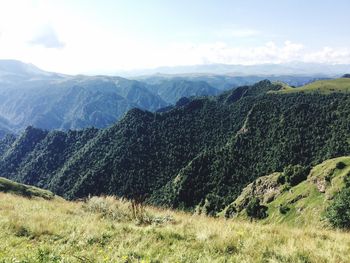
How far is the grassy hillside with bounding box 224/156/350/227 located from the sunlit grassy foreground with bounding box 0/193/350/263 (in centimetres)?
7045

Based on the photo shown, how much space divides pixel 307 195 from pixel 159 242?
94551mm

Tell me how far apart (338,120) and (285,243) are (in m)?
196

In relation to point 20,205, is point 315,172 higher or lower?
lower

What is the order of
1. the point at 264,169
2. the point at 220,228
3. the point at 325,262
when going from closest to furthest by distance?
the point at 325,262, the point at 220,228, the point at 264,169

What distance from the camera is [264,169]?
18075 centimetres

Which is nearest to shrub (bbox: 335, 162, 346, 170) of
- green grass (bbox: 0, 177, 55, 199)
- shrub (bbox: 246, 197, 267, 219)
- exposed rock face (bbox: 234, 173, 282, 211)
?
exposed rock face (bbox: 234, 173, 282, 211)

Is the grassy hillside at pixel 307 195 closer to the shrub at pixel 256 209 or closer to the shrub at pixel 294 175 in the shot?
the shrub at pixel 256 209

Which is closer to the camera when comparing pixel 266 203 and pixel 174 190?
pixel 266 203

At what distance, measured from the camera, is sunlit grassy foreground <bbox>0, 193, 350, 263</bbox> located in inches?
328

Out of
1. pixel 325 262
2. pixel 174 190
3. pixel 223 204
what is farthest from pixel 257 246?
pixel 174 190

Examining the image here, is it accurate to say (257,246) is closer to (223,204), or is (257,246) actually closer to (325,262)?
(325,262)

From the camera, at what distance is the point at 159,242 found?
951 centimetres

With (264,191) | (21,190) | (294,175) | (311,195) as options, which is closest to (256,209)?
(264,191)

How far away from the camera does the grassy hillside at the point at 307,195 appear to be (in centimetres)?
8406
